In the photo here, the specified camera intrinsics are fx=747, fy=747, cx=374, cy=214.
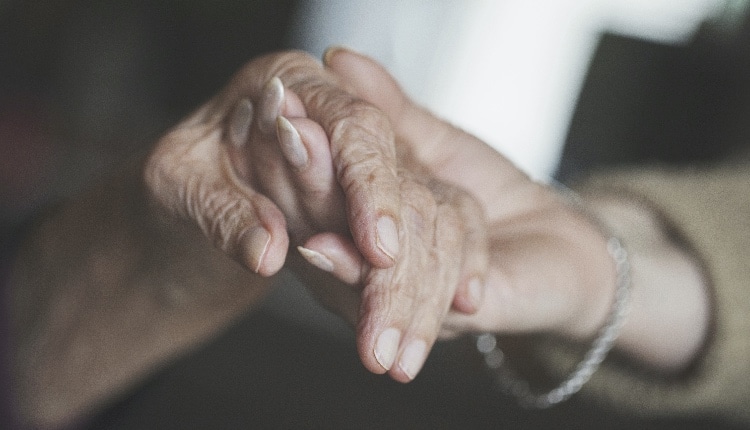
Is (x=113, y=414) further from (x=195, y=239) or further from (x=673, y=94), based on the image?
(x=673, y=94)

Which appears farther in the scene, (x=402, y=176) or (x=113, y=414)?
(x=113, y=414)

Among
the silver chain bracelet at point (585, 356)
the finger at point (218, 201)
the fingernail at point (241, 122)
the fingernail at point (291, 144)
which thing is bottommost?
the silver chain bracelet at point (585, 356)

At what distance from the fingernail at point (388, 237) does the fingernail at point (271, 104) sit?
116mm

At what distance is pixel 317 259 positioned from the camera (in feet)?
1.45

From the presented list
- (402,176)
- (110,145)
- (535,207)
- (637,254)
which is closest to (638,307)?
(637,254)

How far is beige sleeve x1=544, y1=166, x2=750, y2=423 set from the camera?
2.52ft

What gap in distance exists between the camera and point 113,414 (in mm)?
768

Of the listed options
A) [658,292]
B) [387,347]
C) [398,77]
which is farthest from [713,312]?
[398,77]

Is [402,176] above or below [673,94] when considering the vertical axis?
above

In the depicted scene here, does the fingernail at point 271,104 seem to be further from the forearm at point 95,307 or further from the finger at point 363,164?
the forearm at point 95,307

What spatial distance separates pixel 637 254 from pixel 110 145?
1.83 meters

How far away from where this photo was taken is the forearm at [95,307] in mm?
674

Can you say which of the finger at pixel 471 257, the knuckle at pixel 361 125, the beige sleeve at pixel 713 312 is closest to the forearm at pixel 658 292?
the beige sleeve at pixel 713 312

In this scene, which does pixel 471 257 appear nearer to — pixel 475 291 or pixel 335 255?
pixel 475 291
